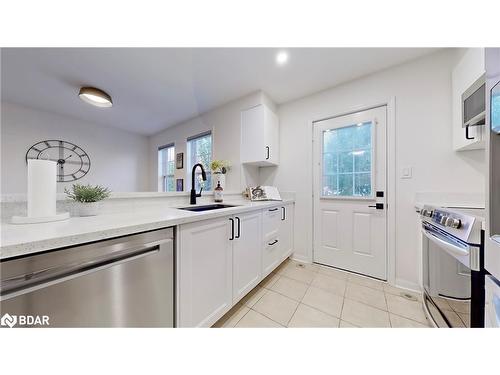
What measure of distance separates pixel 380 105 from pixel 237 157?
1.76 m

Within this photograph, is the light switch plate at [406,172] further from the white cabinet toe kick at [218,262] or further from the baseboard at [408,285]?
the white cabinet toe kick at [218,262]

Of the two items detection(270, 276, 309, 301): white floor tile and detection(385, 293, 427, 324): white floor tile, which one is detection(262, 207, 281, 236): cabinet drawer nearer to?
detection(270, 276, 309, 301): white floor tile

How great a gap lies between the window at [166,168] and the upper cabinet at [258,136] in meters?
0.90

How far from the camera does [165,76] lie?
1.55m

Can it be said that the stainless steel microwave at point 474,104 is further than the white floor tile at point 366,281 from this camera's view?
No

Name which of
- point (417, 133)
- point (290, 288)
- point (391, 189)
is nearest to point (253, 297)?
point (290, 288)

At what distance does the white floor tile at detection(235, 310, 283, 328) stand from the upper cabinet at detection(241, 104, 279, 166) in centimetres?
162

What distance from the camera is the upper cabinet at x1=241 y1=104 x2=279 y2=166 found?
2146 mm

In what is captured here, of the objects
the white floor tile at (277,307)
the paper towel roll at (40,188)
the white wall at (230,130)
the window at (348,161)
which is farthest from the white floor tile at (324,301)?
the paper towel roll at (40,188)

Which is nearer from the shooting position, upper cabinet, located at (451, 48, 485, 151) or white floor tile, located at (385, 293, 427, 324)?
upper cabinet, located at (451, 48, 485, 151)

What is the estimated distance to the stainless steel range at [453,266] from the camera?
0.77 metres

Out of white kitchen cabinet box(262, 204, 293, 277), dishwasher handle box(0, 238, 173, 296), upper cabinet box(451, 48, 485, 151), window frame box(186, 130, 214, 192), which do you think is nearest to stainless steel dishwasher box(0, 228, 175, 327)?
dishwasher handle box(0, 238, 173, 296)

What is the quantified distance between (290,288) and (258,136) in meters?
1.79
